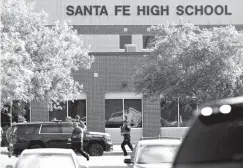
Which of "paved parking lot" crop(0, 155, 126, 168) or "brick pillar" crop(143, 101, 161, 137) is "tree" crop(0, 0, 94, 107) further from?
"brick pillar" crop(143, 101, 161, 137)

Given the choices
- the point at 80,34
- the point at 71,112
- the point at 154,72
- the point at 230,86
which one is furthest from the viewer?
the point at 80,34

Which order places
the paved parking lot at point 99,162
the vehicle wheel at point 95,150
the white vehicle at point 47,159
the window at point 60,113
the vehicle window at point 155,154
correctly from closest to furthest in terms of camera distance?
the white vehicle at point 47,159, the vehicle window at point 155,154, the paved parking lot at point 99,162, the vehicle wheel at point 95,150, the window at point 60,113

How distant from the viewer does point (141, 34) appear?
170 ft

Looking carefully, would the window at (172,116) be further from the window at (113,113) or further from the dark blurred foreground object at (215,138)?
the dark blurred foreground object at (215,138)

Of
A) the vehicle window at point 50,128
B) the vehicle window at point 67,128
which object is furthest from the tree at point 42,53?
the vehicle window at point 67,128

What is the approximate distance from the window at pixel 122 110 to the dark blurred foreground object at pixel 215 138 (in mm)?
41824

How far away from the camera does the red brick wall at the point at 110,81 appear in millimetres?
45875

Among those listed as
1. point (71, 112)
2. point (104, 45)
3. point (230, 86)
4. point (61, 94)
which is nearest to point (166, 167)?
point (230, 86)

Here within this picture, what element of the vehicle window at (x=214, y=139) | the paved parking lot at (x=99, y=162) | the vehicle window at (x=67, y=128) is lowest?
the paved parking lot at (x=99, y=162)

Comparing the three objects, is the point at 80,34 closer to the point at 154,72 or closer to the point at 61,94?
the point at 61,94

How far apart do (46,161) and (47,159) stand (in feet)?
0.24

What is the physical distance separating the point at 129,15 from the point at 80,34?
3.70 meters

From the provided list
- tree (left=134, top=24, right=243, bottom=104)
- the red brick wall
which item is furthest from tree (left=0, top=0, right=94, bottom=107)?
the red brick wall

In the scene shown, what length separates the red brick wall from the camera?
4588cm
